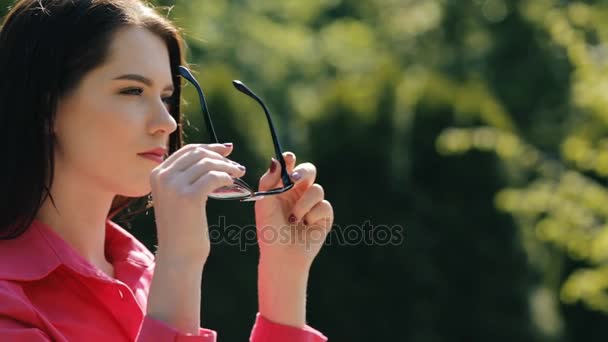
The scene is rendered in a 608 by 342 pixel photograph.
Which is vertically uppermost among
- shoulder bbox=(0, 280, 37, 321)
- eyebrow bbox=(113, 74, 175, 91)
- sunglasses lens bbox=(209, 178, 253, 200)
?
eyebrow bbox=(113, 74, 175, 91)

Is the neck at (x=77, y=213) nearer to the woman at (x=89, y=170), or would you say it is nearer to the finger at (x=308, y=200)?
the woman at (x=89, y=170)

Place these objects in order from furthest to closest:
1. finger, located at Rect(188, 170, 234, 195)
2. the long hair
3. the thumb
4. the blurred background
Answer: the blurred background → the thumb → the long hair → finger, located at Rect(188, 170, 234, 195)

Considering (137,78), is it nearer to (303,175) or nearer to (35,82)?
(35,82)

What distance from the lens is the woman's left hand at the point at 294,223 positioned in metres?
1.85

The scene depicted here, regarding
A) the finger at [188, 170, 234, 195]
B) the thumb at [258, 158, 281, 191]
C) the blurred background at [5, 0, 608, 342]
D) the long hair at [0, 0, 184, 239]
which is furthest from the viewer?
the blurred background at [5, 0, 608, 342]

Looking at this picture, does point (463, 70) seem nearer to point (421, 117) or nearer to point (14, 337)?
point (421, 117)

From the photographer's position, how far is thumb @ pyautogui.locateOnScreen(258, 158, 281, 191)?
177 cm

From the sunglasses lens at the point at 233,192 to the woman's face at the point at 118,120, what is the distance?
0.20 m

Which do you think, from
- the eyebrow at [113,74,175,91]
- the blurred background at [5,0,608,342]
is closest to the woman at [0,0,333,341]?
the eyebrow at [113,74,175,91]

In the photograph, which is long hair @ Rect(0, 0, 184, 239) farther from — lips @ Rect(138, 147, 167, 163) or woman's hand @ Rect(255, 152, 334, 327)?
woman's hand @ Rect(255, 152, 334, 327)

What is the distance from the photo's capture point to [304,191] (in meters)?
1.87

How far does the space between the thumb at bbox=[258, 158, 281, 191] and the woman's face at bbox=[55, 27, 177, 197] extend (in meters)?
0.20

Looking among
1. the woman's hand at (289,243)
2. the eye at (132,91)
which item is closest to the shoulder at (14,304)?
the eye at (132,91)

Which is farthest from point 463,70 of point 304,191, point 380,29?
point 304,191
